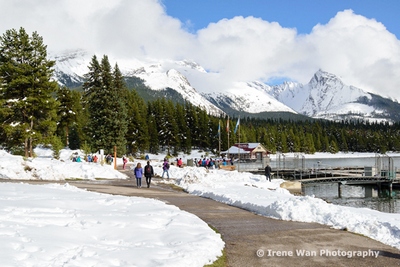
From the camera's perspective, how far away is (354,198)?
4634 cm

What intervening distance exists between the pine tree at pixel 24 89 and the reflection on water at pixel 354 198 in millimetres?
29427

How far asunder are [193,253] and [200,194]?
14.8 metres

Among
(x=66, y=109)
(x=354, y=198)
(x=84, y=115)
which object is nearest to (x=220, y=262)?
(x=354, y=198)

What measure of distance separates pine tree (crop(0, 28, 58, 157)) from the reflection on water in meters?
29.4

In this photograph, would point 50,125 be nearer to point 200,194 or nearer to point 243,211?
point 200,194

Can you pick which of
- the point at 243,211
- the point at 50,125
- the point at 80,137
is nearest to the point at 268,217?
the point at 243,211

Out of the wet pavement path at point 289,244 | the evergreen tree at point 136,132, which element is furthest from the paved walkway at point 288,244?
the evergreen tree at point 136,132

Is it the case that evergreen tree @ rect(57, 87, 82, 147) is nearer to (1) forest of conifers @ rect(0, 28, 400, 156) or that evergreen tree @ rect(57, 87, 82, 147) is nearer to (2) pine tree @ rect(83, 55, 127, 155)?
(1) forest of conifers @ rect(0, 28, 400, 156)

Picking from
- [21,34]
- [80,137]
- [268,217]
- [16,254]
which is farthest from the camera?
[80,137]

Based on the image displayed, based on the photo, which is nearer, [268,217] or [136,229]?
[136,229]

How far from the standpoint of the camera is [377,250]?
10.5 m

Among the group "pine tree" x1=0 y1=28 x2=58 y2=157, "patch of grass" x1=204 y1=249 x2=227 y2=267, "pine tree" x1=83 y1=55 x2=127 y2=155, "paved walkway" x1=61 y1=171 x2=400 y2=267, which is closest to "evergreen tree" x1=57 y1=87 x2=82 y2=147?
"pine tree" x1=83 y1=55 x2=127 y2=155

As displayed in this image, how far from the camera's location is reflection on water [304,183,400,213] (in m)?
39.4

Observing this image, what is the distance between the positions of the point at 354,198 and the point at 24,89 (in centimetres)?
3936
